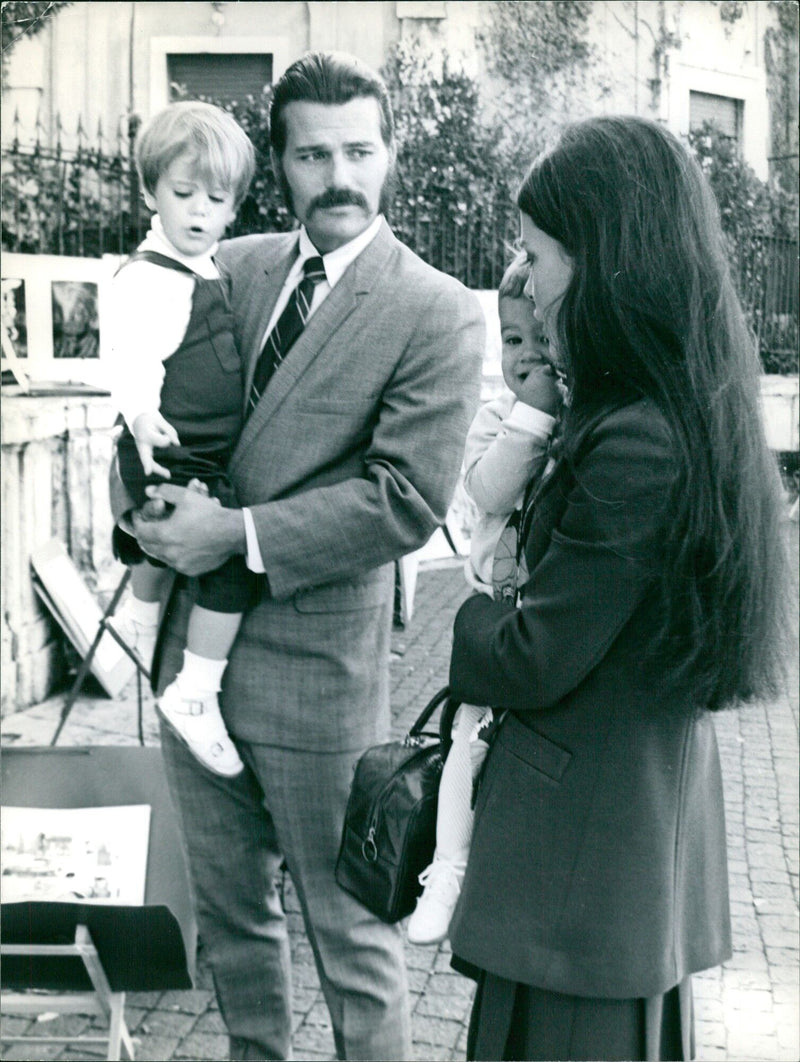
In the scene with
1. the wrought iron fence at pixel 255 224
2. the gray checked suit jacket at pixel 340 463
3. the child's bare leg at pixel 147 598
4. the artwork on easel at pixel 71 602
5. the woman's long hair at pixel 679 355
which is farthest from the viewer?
the artwork on easel at pixel 71 602

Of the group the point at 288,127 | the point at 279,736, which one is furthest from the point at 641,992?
the point at 288,127

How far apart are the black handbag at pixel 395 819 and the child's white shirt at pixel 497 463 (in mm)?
261

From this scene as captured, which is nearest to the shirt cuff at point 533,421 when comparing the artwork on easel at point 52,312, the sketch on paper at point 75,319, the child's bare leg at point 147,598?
the child's bare leg at point 147,598

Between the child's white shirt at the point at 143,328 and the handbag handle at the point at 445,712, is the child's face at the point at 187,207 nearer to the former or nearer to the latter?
the child's white shirt at the point at 143,328

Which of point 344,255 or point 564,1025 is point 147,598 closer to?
point 344,255

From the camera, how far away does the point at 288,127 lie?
2.29m

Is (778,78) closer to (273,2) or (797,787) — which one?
(273,2)

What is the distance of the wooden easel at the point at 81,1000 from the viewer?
8.82 ft

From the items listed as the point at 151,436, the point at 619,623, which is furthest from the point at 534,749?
the point at 151,436

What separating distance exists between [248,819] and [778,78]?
Result: 6.62 ft

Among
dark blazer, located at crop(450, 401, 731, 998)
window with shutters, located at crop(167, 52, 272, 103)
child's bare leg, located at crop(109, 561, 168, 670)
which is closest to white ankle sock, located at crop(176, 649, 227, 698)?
child's bare leg, located at crop(109, 561, 168, 670)

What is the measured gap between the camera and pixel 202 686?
93.5 inches

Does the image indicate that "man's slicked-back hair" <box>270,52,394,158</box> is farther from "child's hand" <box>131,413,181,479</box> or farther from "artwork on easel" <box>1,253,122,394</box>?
"artwork on easel" <box>1,253,122,394</box>

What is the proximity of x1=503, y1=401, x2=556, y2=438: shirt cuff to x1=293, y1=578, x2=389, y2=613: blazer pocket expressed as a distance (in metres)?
0.62
